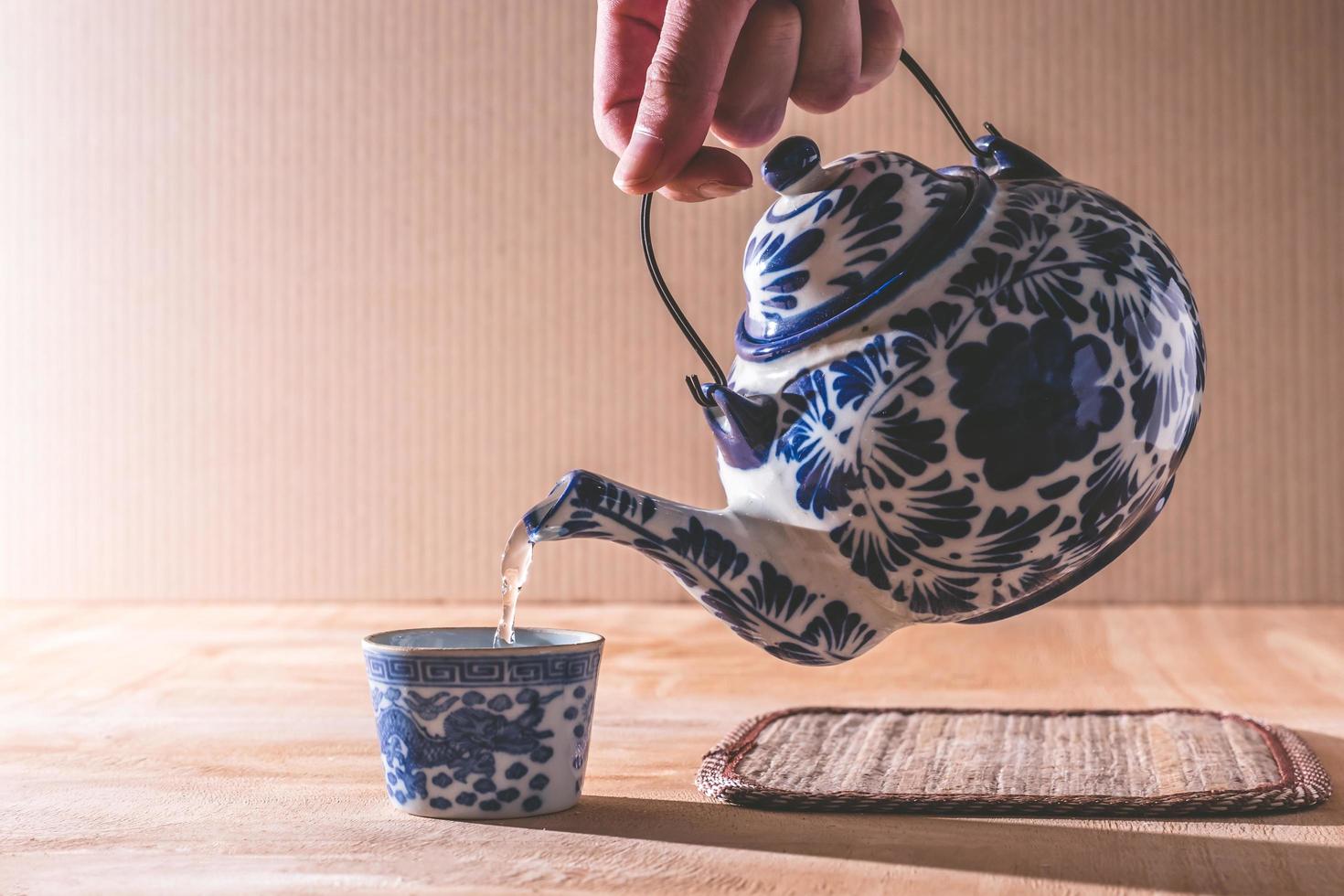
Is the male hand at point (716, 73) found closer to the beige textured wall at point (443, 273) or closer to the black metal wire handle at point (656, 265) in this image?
the black metal wire handle at point (656, 265)

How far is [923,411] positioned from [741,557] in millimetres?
99

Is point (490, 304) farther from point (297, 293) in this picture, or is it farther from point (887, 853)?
point (887, 853)

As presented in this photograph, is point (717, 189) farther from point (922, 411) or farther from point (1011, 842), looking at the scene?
point (1011, 842)

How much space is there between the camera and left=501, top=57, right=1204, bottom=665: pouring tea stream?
21.0 inches

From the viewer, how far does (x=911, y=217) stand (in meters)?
0.56

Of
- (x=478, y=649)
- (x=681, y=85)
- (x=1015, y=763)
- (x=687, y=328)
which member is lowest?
(x=1015, y=763)

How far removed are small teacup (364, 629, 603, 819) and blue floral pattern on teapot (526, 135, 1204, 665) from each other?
7 centimetres

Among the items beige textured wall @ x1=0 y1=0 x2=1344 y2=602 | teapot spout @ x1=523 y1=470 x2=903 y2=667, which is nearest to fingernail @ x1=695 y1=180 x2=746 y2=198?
teapot spout @ x1=523 y1=470 x2=903 y2=667

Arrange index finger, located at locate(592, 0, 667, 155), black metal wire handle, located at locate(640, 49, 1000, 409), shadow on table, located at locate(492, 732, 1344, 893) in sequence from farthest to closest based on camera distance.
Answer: index finger, located at locate(592, 0, 667, 155), black metal wire handle, located at locate(640, 49, 1000, 409), shadow on table, located at locate(492, 732, 1344, 893)

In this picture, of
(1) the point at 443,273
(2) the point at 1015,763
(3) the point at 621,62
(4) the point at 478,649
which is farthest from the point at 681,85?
(1) the point at 443,273

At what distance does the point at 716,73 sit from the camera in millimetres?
607

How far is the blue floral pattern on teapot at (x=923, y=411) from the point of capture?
53 centimetres

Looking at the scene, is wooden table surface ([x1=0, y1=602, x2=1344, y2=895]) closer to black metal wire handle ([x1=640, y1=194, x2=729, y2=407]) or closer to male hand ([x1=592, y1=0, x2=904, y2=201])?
black metal wire handle ([x1=640, y1=194, x2=729, y2=407])

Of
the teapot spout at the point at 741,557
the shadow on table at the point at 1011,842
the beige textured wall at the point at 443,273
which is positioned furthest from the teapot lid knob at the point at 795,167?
the beige textured wall at the point at 443,273
